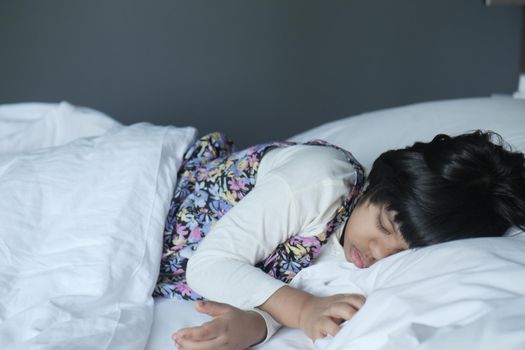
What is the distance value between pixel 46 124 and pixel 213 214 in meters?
0.56

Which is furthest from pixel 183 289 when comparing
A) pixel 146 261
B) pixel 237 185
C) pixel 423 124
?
pixel 423 124

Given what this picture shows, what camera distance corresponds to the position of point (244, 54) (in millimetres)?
1973

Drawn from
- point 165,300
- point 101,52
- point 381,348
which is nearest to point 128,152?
point 165,300

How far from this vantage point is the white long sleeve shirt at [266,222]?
38.3 inches

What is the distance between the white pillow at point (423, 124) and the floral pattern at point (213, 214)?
8.3 inches

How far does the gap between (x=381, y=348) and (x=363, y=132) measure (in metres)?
0.76

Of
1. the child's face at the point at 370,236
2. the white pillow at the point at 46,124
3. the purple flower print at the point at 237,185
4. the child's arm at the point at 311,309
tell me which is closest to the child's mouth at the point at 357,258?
the child's face at the point at 370,236

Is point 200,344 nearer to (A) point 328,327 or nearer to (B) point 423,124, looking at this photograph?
(A) point 328,327

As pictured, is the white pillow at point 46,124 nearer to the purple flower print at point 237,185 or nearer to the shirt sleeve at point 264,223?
the purple flower print at point 237,185

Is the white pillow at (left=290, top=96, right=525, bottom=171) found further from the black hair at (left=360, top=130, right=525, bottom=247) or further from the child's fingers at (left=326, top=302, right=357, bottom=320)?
the child's fingers at (left=326, top=302, right=357, bottom=320)

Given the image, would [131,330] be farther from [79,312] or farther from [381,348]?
[381,348]

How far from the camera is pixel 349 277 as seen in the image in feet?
3.19

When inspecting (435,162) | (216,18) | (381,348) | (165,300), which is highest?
(216,18)

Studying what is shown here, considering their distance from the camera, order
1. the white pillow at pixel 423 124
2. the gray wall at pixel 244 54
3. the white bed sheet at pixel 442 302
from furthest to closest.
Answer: the gray wall at pixel 244 54 < the white pillow at pixel 423 124 < the white bed sheet at pixel 442 302
